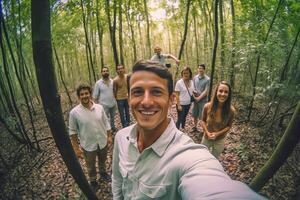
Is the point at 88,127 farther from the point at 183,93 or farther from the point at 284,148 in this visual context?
the point at 284,148

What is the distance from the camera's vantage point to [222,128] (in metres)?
4.42

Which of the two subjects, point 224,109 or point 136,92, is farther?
point 224,109

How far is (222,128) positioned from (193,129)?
3535mm

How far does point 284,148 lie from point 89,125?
353cm

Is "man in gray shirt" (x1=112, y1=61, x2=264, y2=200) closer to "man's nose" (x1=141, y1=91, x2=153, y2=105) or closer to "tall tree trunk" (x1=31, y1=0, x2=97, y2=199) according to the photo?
"man's nose" (x1=141, y1=91, x2=153, y2=105)

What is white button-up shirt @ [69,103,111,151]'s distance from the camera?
4.65 metres

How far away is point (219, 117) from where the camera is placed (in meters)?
4.42

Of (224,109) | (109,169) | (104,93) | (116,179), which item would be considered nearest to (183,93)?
(104,93)

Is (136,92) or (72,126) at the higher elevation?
(136,92)

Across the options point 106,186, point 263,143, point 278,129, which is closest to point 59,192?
point 106,186

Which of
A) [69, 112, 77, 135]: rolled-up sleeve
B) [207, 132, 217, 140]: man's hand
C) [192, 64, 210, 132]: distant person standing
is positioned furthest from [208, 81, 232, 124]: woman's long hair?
[69, 112, 77, 135]: rolled-up sleeve

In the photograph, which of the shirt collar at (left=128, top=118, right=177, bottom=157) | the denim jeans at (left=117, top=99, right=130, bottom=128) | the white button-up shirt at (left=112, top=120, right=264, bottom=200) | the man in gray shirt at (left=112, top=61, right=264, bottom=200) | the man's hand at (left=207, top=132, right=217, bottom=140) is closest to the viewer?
the white button-up shirt at (left=112, top=120, right=264, bottom=200)

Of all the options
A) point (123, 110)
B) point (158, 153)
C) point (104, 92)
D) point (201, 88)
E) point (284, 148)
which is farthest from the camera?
point (123, 110)

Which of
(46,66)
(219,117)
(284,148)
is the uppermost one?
(46,66)
